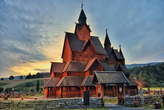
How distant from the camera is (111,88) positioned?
3216cm

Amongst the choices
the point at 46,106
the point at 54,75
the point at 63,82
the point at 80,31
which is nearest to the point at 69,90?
the point at 63,82

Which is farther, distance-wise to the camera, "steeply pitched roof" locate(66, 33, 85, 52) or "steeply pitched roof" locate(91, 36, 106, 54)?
"steeply pitched roof" locate(91, 36, 106, 54)

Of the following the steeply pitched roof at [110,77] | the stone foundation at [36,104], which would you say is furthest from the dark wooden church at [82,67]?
the stone foundation at [36,104]

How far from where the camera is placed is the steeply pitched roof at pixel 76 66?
32081mm

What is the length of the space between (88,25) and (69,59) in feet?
40.1

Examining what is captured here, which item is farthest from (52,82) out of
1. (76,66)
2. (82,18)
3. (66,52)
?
(82,18)

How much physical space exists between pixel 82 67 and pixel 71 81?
16.0ft

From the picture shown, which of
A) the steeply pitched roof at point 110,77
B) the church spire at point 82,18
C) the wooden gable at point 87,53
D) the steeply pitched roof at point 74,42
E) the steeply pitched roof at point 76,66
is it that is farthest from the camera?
the church spire at point 82,18

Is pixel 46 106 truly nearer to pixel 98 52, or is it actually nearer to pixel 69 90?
pixel 69 90

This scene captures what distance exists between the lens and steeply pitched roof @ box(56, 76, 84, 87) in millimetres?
29344

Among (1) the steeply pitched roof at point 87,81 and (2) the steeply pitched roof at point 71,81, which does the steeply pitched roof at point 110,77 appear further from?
(2) the steeply pitched roof at point 71,81

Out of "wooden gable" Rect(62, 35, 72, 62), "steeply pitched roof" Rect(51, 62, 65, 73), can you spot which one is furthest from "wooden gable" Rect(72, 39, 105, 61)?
"steeply pitched roof" Rect(51, 62, 65, 73)

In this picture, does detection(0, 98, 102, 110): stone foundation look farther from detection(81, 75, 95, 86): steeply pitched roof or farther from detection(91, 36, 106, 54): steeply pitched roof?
detection(91, 36, 106, 54): steeply pitched roof

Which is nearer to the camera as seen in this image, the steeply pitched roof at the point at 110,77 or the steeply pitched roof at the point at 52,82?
the steeply pitched roof at the point at 110,77
